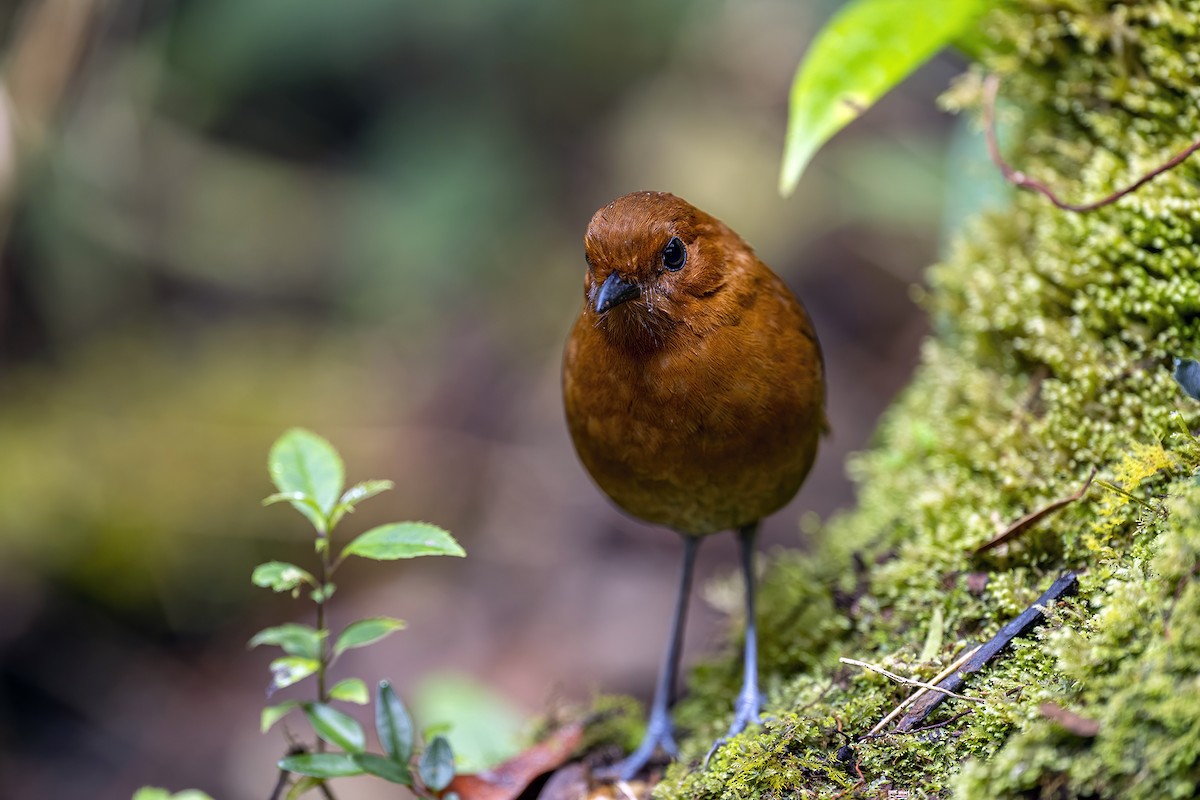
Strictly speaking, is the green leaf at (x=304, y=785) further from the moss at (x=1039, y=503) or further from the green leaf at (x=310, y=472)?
the moss at (x=1039, y=503)

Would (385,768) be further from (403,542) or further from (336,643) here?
(403,542)

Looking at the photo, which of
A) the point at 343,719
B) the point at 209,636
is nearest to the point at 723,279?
the point at 343,719

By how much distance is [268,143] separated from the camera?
737 centimetres

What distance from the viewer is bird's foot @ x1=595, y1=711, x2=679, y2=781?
2922 mm

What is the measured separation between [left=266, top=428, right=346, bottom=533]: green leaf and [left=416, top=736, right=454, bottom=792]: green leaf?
1.88 feet

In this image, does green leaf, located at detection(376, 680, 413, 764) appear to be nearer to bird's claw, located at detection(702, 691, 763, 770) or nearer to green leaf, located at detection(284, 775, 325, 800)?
green leaf, located at detection(284, 775, 325, 800)

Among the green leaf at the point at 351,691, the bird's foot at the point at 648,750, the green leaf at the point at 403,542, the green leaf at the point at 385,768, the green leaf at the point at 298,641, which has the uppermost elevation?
the green leaf at the point at 403,542

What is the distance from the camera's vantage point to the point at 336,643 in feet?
7.54

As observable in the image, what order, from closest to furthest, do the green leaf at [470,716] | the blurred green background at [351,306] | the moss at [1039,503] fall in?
the moss at [1039,503] → the green leaf at [470,716] → the blurred green background at [351,306]

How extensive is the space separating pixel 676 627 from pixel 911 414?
1112mm

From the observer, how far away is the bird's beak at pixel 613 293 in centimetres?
266

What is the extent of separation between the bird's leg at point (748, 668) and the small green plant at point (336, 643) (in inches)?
29.3

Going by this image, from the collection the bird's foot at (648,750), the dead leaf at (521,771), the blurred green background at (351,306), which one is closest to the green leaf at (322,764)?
the dead leaf at (521,771)

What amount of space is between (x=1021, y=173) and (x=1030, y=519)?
3.66 ft
